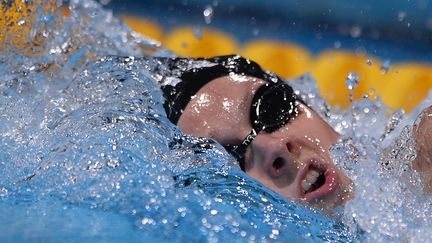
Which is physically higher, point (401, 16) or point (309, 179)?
point (401, 16)

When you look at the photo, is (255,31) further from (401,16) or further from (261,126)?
(261,126)

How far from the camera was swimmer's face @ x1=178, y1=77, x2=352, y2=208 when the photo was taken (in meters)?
1.15

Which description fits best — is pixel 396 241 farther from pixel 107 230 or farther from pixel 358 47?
pixel 358 47

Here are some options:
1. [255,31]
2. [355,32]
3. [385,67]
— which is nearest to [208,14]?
[255,31]

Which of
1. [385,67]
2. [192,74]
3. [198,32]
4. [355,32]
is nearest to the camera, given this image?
[192,74]

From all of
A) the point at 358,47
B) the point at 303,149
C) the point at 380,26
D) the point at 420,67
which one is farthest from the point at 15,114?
the point at 380,26

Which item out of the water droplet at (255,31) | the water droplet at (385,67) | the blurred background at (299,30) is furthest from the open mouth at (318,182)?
the water droplet at (255,31)

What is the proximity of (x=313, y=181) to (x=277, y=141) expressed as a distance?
0.10 metres

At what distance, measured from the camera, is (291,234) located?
915 millimetres

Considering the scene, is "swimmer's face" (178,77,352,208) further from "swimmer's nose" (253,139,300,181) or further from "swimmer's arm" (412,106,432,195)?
"swimmer's arm" (412,106,432,195)

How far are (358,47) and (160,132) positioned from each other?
272 cm

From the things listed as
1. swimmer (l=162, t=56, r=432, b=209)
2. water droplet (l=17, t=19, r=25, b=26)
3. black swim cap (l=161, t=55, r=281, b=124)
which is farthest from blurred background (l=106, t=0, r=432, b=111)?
swimmer (l=162, t=56, r=432, b=209)

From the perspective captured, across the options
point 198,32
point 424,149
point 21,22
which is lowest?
point 198,32

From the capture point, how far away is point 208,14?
4.28 meters
